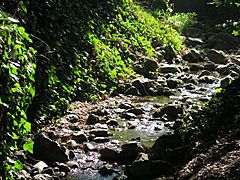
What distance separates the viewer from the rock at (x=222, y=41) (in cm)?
1678

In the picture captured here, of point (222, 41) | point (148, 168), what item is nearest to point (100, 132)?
point (148, 168)

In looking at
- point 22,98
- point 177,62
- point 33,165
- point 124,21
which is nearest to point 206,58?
point 177,62

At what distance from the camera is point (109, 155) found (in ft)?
19.2

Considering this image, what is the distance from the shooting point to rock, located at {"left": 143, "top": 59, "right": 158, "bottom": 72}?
37.2ft

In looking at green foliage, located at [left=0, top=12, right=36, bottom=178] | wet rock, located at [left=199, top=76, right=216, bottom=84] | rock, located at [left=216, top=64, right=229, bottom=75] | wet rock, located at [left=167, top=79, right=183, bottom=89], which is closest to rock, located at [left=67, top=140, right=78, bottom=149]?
green foliage, located at [left=0, top=12, right=36, bottom=178]

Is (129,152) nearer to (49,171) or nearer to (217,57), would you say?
(49,171)

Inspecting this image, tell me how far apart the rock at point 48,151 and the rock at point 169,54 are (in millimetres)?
8055

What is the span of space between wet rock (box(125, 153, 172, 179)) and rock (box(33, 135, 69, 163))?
0.99m

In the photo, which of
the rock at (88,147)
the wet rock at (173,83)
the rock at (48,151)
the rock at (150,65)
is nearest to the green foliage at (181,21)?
the rock at (150,65)

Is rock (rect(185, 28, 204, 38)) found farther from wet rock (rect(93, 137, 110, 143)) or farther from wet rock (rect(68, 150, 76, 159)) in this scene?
wet rock (rect(68, 150, 76, 159))

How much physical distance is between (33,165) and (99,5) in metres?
6.65

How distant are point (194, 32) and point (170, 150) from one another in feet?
46.6

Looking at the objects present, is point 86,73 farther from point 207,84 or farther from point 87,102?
point 207,84

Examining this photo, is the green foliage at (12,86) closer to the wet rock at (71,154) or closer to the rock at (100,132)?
the wet rock at (71,154)
